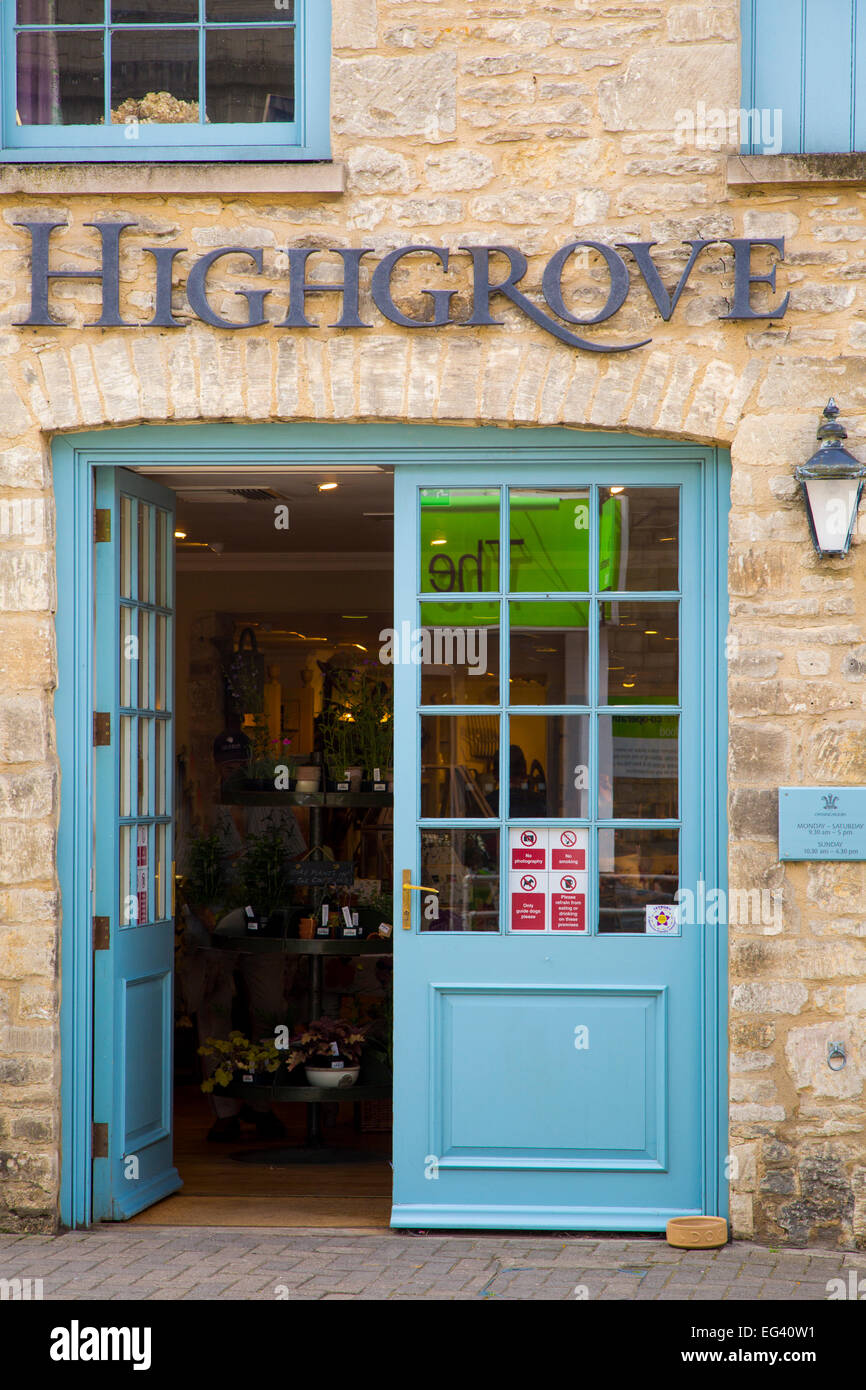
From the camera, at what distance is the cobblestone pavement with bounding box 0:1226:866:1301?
441 centimetres

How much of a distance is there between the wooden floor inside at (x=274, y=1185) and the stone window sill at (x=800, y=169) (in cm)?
403

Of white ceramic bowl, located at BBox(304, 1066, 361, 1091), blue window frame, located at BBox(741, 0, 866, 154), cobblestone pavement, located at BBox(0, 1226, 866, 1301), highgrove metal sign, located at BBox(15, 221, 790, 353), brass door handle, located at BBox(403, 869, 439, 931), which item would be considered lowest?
cobblestone pavement, located at BBox(0, 1226, 866, 1301)

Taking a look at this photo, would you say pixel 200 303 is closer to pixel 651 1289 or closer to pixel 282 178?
pixel 282 178

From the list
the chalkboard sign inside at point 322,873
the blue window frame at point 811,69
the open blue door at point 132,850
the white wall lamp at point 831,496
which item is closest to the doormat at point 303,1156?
the open blue door at point 132,850

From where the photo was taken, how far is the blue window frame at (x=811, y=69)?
5.12 metres

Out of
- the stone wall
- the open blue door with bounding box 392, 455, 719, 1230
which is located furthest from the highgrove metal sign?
the open blue door with bounding box 392, 455, 719, 1230

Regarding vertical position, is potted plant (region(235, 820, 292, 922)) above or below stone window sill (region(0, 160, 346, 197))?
below

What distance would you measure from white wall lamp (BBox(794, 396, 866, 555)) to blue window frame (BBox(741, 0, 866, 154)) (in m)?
1.09

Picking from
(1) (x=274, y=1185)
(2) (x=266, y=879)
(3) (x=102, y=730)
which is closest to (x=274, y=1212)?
(1) (x=274, y=1185)

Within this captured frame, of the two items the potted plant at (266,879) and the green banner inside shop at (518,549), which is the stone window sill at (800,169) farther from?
the potted plant at (266,879)

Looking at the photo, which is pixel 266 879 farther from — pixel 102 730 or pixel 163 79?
pixel 163 79

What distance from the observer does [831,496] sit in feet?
16.0

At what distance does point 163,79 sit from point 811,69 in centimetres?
240

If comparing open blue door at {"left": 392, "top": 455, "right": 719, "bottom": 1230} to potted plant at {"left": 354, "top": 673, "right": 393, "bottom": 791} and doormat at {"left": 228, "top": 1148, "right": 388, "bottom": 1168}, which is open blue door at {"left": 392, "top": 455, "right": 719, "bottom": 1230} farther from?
potted plant at {"left": 354, "top": 673, "right": 393, "bottom": 791}
